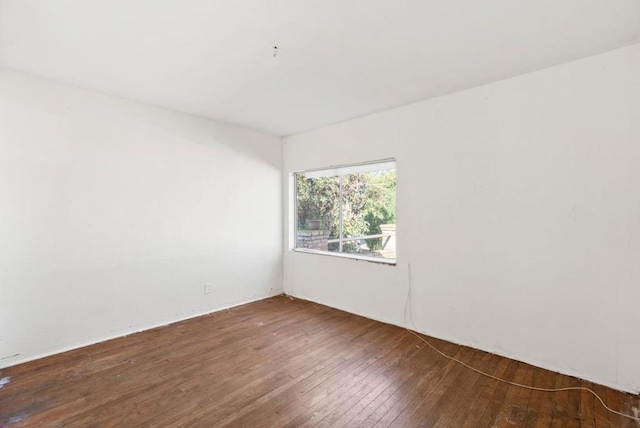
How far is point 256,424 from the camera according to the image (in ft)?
6.12

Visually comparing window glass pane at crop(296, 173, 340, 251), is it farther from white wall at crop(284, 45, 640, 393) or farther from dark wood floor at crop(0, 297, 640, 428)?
dark wood floor at crop(0, 297, 640, 428)

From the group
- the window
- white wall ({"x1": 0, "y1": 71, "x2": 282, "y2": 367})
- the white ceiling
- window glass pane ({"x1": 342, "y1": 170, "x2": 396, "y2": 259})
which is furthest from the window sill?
the white ceiling

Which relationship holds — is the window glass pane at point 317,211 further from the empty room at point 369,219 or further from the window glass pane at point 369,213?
the empty room at point 369,219

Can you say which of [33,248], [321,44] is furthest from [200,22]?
[33,248]

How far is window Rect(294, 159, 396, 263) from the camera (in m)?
3.77

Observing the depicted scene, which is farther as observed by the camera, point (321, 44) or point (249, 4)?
point (321, 44)

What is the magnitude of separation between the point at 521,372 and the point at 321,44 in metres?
3.05

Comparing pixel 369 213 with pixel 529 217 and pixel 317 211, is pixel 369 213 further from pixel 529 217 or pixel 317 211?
pixel 529 217

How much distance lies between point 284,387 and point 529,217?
249 centimetres

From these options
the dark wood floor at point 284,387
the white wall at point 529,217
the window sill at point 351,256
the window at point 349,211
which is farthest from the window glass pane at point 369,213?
the dark wood floor at point 284,387

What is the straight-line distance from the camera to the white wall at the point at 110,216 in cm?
261

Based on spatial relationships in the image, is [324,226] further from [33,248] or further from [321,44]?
[33,248]

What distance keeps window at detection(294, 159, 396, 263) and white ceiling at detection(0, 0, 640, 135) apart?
3.87 feet

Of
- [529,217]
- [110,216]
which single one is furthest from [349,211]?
[110,216]
